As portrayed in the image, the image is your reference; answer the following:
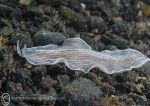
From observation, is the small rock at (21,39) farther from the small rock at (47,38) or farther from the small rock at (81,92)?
Result: the small rock at (81,92)

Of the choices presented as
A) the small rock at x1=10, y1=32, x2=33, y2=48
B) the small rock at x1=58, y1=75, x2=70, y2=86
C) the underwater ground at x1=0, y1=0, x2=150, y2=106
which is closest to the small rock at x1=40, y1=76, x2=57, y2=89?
the underwater ground at x1=0, y1=0, x2=150, y2=106

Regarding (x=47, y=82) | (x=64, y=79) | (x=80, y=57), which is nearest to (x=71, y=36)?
(x=80, y=57)

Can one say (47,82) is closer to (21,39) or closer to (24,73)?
(24,73)

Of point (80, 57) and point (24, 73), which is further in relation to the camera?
point (80, 57)

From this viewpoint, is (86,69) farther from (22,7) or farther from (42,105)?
(22,7)

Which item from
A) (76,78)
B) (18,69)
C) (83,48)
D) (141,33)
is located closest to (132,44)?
(141,33)

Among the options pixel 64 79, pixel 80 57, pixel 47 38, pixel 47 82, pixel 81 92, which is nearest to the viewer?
pixel 81 92
